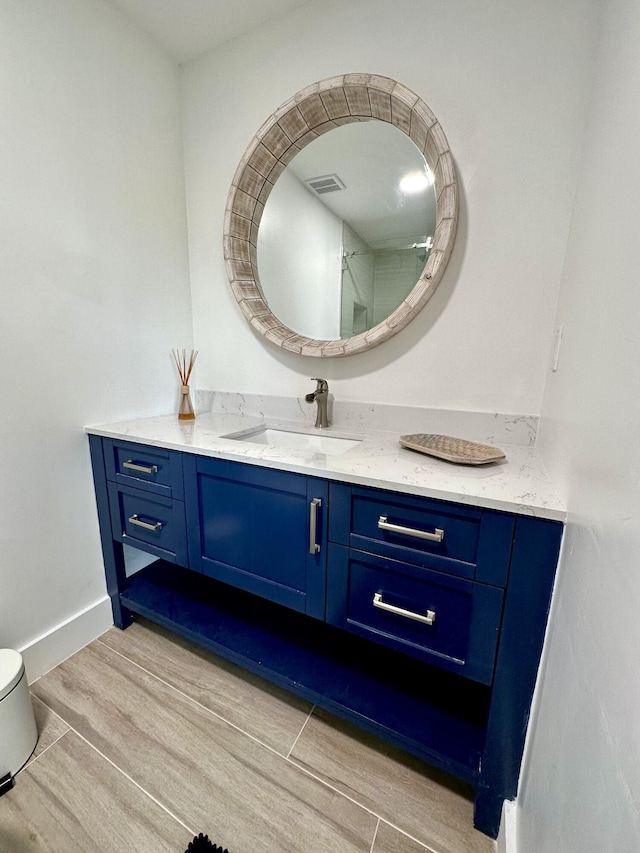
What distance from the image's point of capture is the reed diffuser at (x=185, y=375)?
158cm

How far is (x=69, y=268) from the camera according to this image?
4.11 feet

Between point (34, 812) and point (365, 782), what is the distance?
0.87 meters

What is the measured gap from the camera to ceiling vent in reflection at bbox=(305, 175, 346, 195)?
1.35m

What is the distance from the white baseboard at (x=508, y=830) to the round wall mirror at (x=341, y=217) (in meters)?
1.35

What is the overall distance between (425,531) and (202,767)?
0.96 meters

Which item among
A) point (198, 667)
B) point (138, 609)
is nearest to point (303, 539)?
point (198, 667)

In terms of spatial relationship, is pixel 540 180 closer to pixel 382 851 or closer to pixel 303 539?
pixel 303 539

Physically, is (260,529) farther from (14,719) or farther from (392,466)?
(14,719)

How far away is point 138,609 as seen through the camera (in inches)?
55.3

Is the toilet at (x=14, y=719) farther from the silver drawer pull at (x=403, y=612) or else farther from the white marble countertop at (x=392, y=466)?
the silver drawer pull at (x=403, y=612)

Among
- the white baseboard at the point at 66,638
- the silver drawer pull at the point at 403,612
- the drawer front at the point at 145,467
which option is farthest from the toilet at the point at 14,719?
the silver drawer pull at the point at 403,612

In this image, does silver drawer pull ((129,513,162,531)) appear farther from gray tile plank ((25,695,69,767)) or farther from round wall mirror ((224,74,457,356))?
round wall mirror ((224,74,457,356))

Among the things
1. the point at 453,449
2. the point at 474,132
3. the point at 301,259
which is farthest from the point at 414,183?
the point at 453,449

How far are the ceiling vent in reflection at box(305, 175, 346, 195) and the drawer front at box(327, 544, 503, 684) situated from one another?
1.33 meters
